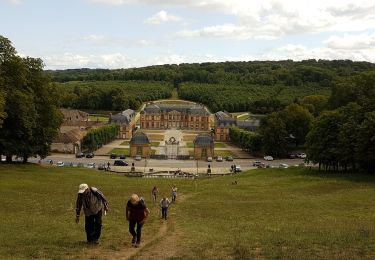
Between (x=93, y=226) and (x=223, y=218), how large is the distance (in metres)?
11.4

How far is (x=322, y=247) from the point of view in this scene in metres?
15.9

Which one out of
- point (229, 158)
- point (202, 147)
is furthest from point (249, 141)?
point (202, 147)

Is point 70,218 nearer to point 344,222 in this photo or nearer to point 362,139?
point 344,222

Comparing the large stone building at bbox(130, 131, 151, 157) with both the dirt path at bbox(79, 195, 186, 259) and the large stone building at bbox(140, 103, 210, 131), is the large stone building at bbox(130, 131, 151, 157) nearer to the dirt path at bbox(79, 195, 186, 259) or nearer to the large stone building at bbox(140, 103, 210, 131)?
the large stone building at bbox(140, 103, 210, 131)

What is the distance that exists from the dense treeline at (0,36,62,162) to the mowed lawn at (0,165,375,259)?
11.8 feet

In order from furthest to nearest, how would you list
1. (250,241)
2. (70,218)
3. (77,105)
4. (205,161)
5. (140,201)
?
(77,105)
(205,161)
(70,218)
(250,241)
(140,201)


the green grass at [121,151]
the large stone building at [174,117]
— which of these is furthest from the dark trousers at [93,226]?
the large stone building at [174,117]

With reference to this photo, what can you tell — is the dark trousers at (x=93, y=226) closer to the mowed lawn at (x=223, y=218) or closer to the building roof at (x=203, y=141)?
the mowed lawn at (x=223, y=218)

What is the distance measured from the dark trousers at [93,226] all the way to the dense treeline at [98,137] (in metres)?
83.3

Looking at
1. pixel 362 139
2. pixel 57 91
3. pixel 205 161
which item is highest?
pixel 57 91

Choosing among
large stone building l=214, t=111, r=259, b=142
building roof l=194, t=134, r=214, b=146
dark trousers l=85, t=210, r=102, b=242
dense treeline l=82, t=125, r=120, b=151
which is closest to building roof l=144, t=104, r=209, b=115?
large stone building l=214, t=111, r=259, b=142

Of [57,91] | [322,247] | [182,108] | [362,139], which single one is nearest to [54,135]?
[57,91]

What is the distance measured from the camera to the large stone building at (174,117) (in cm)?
15134

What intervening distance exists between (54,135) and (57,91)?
17.4 ft
